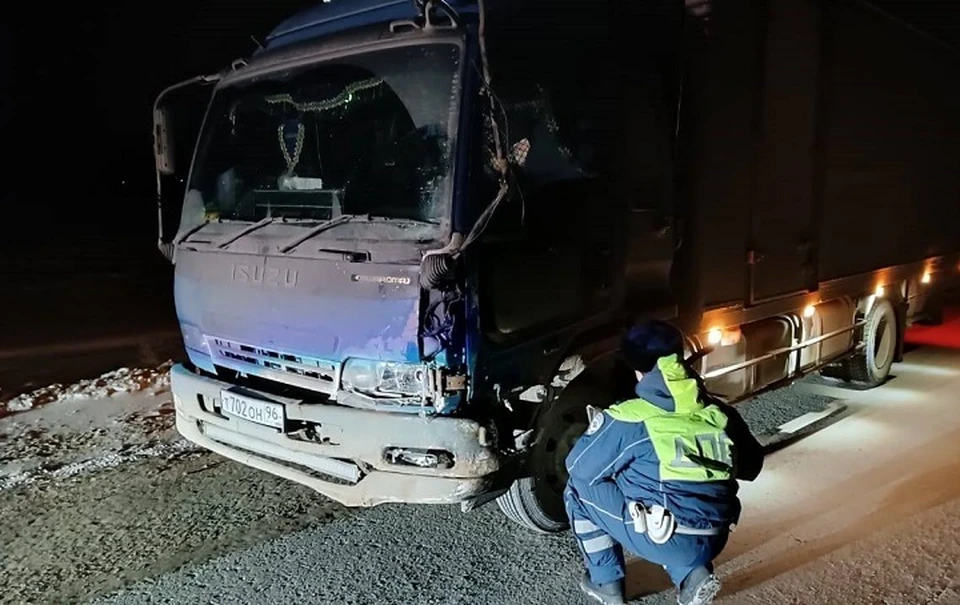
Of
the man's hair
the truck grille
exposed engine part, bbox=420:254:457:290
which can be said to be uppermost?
exposed engine part, bbox=420:254:457:290

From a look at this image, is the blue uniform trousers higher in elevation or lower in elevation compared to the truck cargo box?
lower

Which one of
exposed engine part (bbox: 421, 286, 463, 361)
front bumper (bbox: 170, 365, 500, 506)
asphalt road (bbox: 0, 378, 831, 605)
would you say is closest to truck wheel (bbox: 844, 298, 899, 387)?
asphalt road (bbox: 0, 378, 831, 605)

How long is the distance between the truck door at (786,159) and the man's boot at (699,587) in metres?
2.60

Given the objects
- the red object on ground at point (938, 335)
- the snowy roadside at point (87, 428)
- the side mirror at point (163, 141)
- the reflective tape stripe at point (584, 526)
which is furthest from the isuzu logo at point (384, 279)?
the red object on ground at point (938, 335)

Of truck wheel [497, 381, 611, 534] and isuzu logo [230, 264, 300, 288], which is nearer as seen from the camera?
isuzu logo [230, 264, 300, 288]

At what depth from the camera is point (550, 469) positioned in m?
3.94

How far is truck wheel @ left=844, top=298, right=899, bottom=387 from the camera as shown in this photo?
6.89m

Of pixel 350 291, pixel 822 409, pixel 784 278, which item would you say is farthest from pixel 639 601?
pixel 822 409

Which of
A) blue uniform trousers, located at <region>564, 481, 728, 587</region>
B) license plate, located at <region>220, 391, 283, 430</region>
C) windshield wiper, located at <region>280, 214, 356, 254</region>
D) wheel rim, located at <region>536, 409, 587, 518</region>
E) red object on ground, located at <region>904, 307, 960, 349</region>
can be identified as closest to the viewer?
blue uniform trousers, located at <region>564, 481, 728, 587</region>

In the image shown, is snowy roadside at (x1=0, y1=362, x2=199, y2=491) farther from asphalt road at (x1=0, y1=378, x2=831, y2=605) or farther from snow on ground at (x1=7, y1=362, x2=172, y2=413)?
asphalt road at (x1=0, y1=378, x2=831, y2=605)

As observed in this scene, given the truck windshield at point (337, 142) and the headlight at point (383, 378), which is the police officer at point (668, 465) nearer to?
the headlight at point (383, 378)

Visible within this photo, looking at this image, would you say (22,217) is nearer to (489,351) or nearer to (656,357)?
(489,351)

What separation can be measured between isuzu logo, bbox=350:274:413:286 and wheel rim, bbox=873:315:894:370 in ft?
17.6

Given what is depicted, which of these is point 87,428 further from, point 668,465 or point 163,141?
point 668,465
